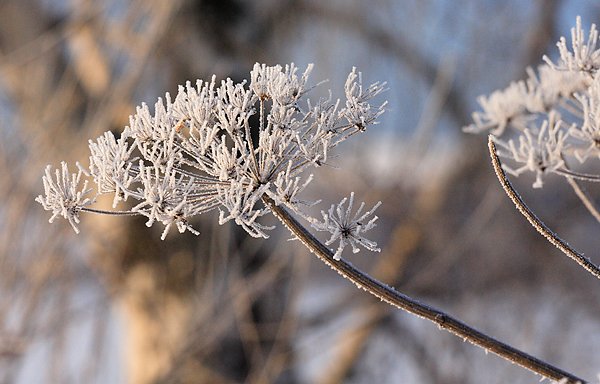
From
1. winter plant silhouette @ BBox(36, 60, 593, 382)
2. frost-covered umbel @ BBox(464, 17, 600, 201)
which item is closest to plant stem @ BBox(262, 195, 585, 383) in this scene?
winter plant silhouette @ BBox(36, 60, 593, 382)

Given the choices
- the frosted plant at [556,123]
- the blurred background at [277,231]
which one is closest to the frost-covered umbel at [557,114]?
the frosted plant at [556,123]

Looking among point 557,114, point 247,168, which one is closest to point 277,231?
point 557,114

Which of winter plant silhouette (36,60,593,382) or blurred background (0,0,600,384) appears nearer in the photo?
winter plant silhouette (36,60,593,382)

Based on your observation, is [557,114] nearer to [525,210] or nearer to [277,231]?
[525,210]

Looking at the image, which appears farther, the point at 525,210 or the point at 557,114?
the point at 557,114

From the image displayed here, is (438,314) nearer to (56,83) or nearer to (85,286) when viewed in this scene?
(56,83)

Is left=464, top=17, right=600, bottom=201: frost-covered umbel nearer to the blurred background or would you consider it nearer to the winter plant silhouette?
the winter plant silhouette
